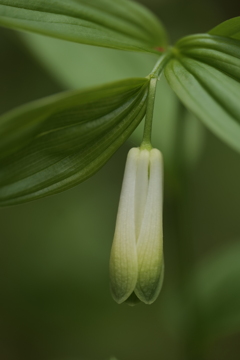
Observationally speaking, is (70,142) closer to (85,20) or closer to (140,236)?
(140,236)

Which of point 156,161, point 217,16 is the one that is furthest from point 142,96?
point 217,16

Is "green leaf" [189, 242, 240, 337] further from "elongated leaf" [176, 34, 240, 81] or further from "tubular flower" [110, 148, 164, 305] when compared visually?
"elongated leaf" [176, 34, 240, 81]

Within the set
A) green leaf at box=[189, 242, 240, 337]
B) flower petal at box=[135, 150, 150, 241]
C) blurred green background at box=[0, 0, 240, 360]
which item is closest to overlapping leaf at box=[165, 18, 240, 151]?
flower petal at box=[135, 150, 150, 241]

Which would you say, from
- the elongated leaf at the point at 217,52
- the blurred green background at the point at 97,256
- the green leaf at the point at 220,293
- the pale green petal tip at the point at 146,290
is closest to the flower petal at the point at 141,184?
the pale green petal tip at the point at 146,290

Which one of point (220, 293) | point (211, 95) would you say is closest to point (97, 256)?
point (220, 293)

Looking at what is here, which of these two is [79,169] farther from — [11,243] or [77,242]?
[11,243]

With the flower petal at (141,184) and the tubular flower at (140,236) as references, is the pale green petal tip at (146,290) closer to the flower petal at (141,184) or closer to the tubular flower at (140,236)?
the tubular flower at (140,236)
